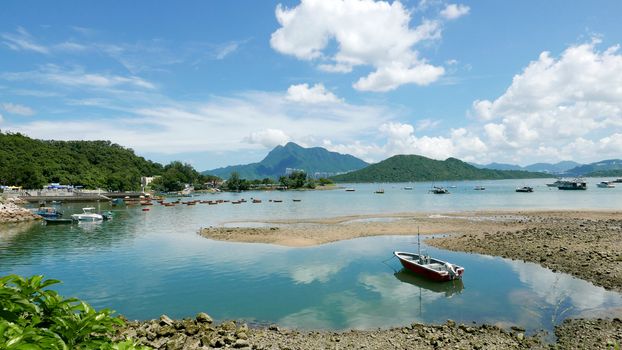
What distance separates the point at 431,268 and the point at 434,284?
121 cm

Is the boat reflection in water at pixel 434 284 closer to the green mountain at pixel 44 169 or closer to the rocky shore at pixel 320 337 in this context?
the rocky shore at pixel 320 337

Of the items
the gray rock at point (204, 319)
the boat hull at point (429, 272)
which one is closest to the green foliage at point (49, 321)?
the gray rock at point (204, 319)

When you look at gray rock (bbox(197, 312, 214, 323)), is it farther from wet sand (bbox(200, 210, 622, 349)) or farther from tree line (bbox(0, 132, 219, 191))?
tree line (bbox(0, 132, 219, 191))

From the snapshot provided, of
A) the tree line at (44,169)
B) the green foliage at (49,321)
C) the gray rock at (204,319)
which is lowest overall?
the gray rock at (204,319)

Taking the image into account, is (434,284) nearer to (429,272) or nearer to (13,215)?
(429,272)

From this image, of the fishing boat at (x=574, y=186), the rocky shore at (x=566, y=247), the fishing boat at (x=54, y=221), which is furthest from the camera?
the fishing boat at (x=574, y=186)

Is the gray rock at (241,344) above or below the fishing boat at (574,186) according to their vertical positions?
below

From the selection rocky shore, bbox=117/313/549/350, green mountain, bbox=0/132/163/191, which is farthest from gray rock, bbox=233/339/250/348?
green mountain, bbox=0/132/163/191

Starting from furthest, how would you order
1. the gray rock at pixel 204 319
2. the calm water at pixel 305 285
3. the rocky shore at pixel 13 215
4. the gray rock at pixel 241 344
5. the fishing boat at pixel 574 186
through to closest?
the fishing boat at pixel 574 186 → the rocky shore at pixel 13 215 → the calm water at pixel 305 285 → the gray rock at pixel 204 319 → the gray rock at pixel 241 344

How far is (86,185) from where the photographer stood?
17588 cm

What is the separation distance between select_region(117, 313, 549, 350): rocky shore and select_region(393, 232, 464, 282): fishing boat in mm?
7698

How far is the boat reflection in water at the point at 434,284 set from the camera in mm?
26375

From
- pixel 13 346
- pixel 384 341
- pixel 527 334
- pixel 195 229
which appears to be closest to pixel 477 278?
pixel 527 334

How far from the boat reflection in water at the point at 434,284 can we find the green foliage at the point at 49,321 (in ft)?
81.4
